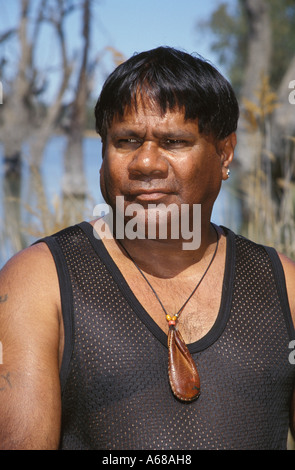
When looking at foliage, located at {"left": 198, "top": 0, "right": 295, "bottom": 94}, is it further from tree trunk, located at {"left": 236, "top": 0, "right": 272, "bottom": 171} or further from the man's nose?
the man's nose

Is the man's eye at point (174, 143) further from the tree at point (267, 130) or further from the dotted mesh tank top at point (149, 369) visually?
the tree at point (267, 130)

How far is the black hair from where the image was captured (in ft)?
5.22

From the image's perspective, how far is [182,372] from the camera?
1.51 m

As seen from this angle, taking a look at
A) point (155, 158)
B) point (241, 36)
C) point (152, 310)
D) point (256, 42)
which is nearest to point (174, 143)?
point (155, 158)

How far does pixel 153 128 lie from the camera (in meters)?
1.58

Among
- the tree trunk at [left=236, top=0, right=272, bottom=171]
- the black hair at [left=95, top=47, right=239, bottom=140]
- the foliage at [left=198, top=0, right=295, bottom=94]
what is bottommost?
the black hair at [left=95, top=47, right=239, bottom=140]

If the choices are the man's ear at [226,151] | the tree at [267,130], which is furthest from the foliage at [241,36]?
the man's ear at [226,151]

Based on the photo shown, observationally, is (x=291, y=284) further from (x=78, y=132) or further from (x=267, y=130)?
(x=78, y=132)

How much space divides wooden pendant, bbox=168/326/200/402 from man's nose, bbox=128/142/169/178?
44cm

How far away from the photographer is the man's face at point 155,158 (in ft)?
5.20

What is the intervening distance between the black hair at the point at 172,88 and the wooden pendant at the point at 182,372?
0.59 metres

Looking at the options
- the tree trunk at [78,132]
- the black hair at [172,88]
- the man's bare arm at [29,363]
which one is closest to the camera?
the man's bare arm at [29,363]

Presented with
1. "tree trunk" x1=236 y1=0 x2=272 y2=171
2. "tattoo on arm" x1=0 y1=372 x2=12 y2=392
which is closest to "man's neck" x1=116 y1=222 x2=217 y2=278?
"tattoo on arm" x1=0 y1=372 x2=12 y2=392

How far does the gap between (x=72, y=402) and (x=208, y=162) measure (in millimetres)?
736
